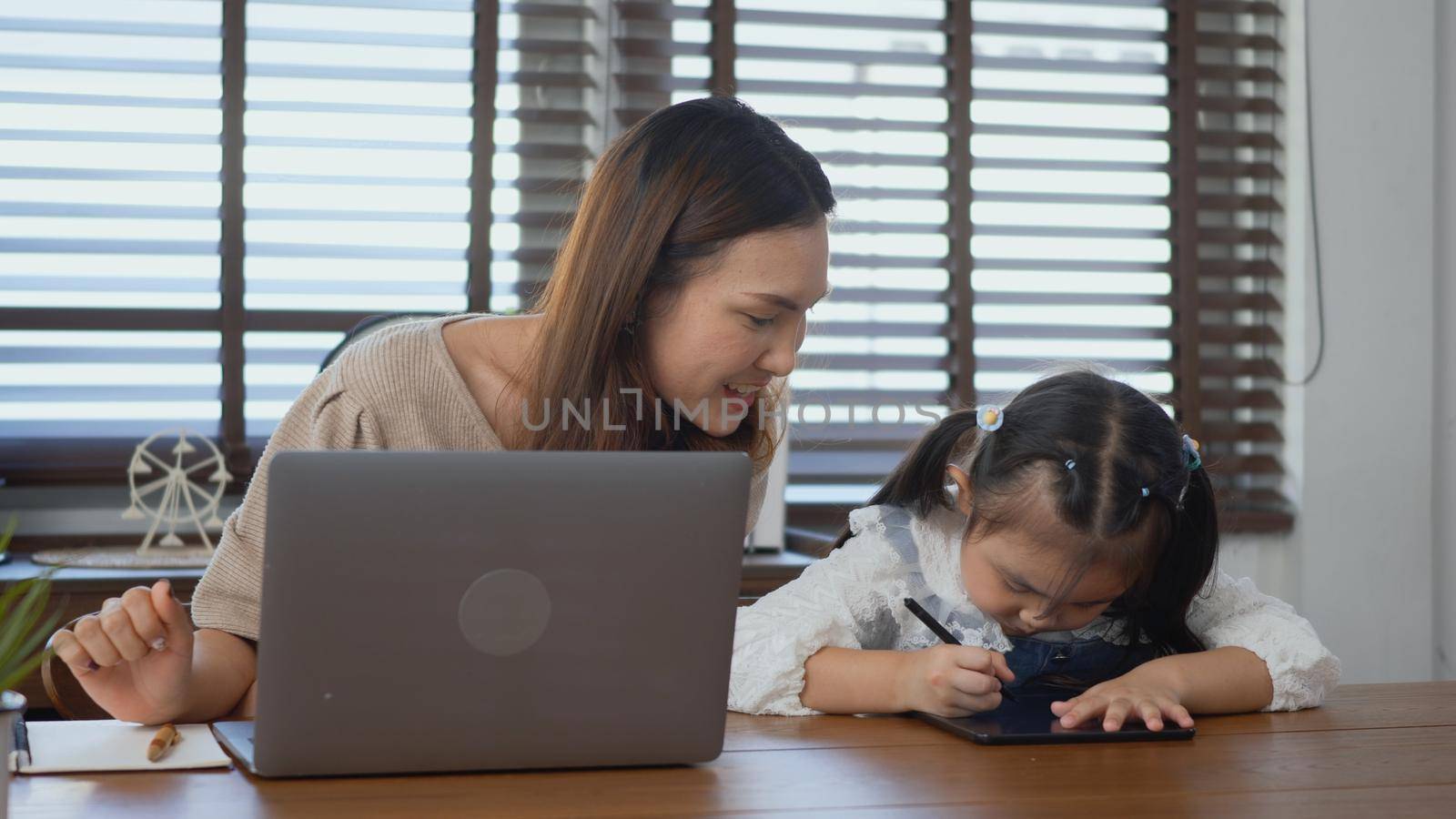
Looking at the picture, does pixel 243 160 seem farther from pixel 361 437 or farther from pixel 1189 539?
pixel 1189 539

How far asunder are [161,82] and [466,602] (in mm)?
2355

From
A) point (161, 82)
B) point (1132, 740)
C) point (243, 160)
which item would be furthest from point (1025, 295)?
point (1132, 740)

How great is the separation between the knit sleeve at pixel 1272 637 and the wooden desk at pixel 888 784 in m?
0.13

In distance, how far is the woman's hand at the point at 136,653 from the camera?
1.00 meters

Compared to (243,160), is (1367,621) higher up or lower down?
lower down

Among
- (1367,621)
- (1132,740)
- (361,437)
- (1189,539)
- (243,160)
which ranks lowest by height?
(1367,621)

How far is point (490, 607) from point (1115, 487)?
78cm

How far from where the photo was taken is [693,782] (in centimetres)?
92

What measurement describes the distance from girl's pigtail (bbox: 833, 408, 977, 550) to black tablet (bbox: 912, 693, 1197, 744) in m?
0.35

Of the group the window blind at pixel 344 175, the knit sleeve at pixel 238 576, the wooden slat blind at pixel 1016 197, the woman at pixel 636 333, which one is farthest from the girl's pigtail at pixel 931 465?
the window blind at pixel 344 175

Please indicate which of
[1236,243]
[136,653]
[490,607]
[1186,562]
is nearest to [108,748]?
[136,653]

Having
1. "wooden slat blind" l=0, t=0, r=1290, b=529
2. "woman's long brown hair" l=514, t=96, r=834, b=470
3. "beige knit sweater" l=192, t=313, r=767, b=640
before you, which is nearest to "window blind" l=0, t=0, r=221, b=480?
"wooden slat blind" l=0, t=0, r=1290, b=529

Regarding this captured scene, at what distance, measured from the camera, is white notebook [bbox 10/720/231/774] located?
91cm

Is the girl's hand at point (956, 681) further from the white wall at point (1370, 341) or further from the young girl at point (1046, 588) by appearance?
the white wall at point (1370, 341)
